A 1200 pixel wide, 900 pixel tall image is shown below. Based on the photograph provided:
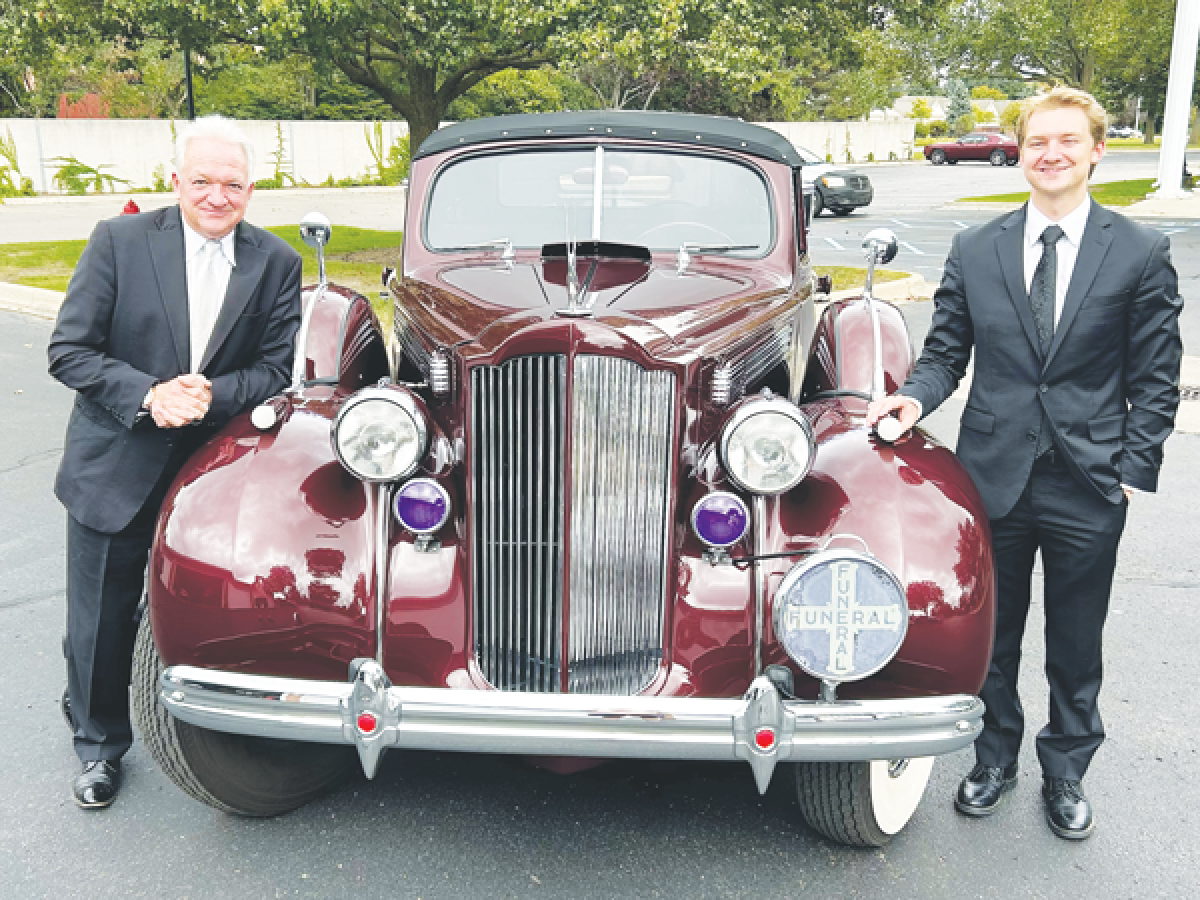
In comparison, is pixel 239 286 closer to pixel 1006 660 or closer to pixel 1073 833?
pixel 1006 660

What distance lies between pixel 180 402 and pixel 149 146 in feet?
93.7

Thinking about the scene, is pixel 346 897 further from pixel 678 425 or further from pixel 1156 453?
pixel 1156 453

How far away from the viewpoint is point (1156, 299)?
2.99 metres

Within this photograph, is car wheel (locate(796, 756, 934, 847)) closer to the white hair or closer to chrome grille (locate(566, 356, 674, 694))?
chrome grille (locate(566, 356, 674, 694))

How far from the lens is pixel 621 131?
14.3ft

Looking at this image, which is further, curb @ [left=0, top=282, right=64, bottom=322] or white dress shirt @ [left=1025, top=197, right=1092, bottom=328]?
curb @ [left=0, top=282, right=64, bottom=322]

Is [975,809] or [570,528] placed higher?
[570,528]

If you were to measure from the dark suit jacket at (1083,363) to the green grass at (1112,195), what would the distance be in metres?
21.1

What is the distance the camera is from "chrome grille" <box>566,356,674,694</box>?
2.71 metres

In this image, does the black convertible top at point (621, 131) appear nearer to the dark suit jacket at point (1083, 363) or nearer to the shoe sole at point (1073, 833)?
the dark suit jacket at point (1083, 363)

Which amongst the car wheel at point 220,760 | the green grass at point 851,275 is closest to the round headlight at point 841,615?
the car wheel at point 220,760

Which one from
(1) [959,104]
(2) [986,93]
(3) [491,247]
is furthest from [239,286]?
(2) [986,93]

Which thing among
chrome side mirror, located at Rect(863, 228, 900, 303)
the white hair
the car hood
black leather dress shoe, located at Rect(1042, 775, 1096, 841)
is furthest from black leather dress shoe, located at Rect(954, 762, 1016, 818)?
the white hair

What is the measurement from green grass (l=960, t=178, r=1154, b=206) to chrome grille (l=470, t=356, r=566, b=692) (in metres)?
22.2
